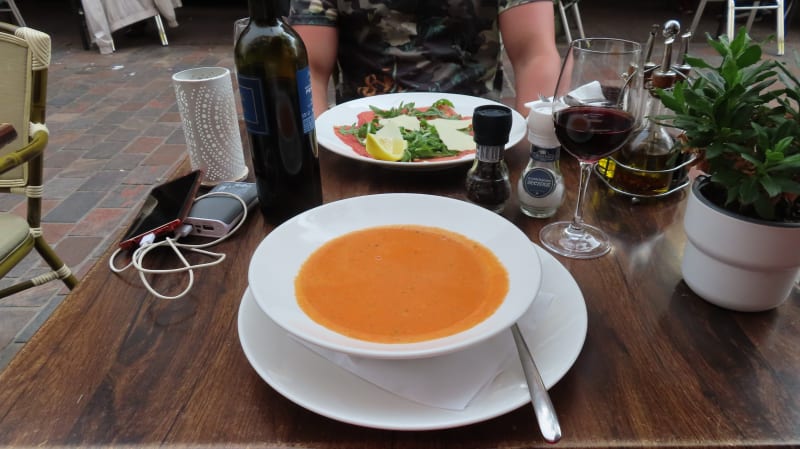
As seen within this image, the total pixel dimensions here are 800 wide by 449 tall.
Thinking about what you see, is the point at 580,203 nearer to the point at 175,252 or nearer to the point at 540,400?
the point at 540,400

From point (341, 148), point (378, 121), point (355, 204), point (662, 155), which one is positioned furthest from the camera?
point (378, 121)

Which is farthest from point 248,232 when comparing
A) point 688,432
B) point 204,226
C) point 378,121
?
point 688,432

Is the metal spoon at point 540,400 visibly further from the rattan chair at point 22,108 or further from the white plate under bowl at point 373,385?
the rattan chair at point 22,108

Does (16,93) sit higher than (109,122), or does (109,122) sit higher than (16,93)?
(16,93)

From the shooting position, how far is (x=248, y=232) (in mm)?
901

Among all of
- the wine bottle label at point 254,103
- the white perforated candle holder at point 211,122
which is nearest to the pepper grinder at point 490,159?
the wine bottle label at point 254,103

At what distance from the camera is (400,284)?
2.22ft

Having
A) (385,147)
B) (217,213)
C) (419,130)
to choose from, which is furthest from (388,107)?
(217,213)

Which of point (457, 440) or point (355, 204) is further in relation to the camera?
point (355, 204)

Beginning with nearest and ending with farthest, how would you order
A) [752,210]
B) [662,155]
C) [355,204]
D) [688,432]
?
[688,432]
[752,210]
[355,204]
[662,155]

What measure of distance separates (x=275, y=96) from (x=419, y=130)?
42 cm

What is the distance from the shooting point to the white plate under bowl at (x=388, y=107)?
1.01m

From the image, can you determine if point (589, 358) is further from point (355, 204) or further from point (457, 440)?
point (355, 204)

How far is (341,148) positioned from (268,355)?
0.57 m
